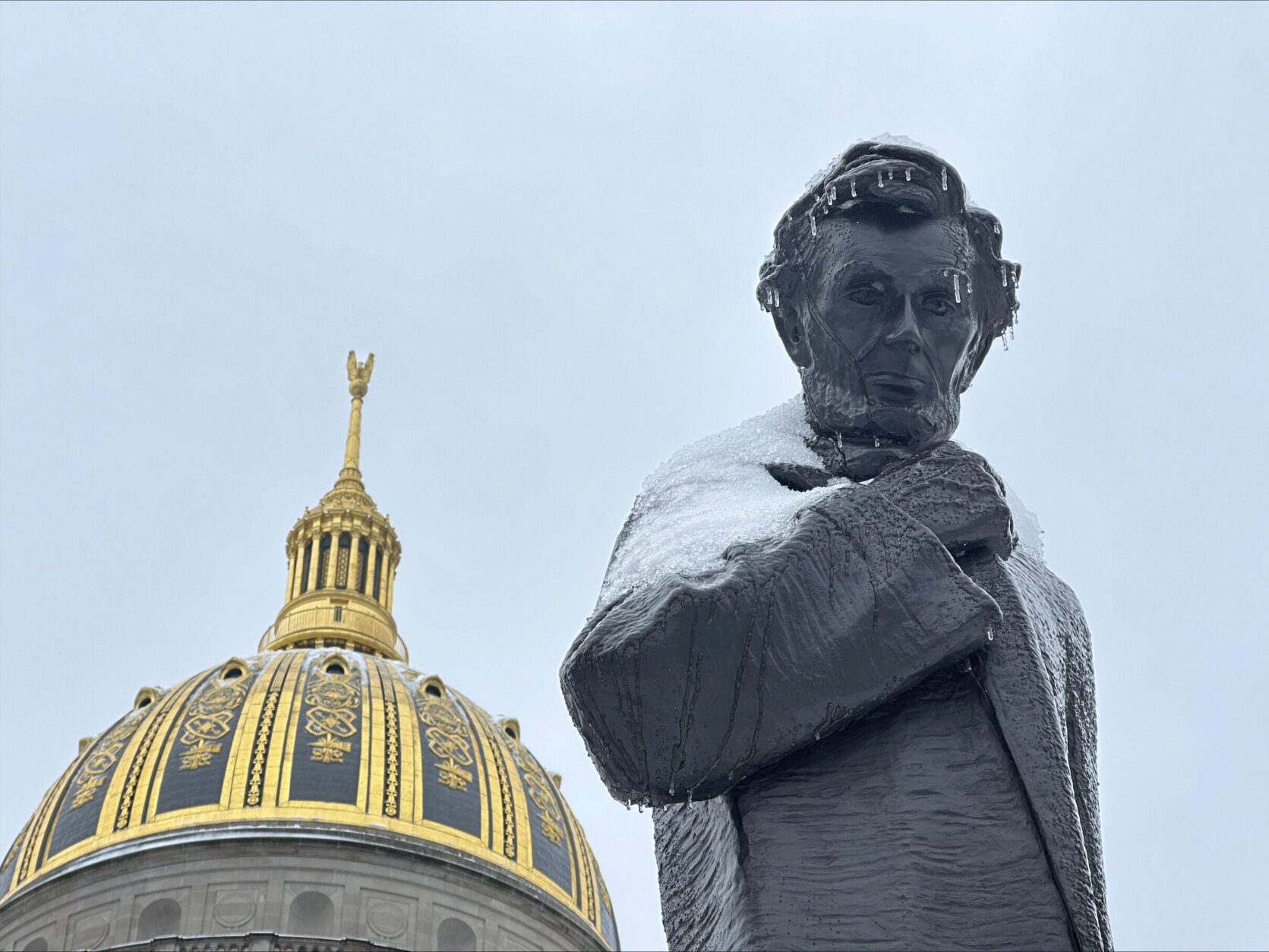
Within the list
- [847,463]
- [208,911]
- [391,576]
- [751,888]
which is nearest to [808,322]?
[847,463]

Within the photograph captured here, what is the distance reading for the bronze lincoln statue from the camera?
6.66ft

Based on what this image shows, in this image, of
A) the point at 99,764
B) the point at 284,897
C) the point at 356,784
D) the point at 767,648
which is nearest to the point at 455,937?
the point at 284,897

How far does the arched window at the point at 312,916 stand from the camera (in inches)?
1677

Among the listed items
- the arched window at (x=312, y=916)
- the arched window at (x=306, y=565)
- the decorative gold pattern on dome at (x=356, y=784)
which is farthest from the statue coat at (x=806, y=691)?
the arched window at (x=306, y=565)

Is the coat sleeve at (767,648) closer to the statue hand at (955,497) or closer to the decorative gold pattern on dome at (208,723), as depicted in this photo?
the statue hand at (955,497)

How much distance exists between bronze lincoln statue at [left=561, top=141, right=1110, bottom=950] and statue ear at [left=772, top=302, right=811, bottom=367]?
0.05 metres

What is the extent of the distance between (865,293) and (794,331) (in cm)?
16

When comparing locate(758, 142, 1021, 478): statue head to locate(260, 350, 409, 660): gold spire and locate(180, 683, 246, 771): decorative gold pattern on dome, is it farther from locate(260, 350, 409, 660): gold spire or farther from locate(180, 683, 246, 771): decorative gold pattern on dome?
locate(260, 350, 409, 660): gold spire

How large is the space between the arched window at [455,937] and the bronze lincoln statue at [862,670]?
4214 cm

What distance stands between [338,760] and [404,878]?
3516 millimetres

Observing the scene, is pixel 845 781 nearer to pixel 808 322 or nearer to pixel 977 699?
pixel 977 699

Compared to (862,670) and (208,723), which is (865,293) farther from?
(208,723)

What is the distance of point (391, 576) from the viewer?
62.0 meters

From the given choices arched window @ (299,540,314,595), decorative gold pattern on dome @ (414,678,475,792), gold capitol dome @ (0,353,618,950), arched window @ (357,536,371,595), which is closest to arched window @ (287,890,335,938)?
gold capitol dome @ (0,353,618,950)
